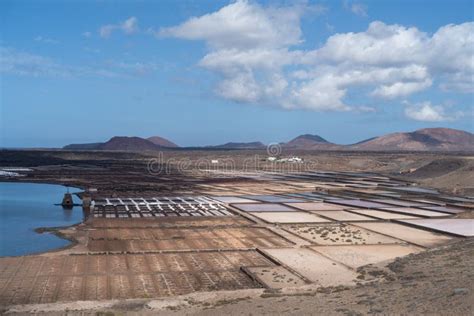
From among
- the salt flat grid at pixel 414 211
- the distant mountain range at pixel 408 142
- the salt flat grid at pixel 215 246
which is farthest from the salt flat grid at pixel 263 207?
the distant mountain range at pixel 408 142

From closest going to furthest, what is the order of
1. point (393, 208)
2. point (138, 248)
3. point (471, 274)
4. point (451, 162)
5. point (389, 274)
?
point (471, 274)
point (389, 274)
point (138, 248)
point (393, 208)
point (451, 162)

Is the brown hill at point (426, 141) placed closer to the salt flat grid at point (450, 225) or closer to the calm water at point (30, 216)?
the calm water at point (30, 216)

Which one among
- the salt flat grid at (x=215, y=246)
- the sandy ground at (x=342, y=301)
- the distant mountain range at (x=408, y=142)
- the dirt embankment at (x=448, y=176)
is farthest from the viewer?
the distant mountain range at (x=408, y=142)

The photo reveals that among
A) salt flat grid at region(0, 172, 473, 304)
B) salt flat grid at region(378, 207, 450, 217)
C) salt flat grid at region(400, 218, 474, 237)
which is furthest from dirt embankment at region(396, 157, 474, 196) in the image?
salt flat grid at region(400, 218, 474, 237)

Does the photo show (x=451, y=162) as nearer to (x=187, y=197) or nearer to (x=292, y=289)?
(x=187, y=197)

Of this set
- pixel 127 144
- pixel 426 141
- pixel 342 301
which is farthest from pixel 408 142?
pixel 342 301

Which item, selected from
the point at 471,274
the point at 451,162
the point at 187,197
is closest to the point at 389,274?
the point at 471,274

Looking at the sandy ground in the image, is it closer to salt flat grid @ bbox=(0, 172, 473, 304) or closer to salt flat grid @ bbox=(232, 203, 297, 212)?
salt flat grid @ bbox=(0, 172, 473, 304)
